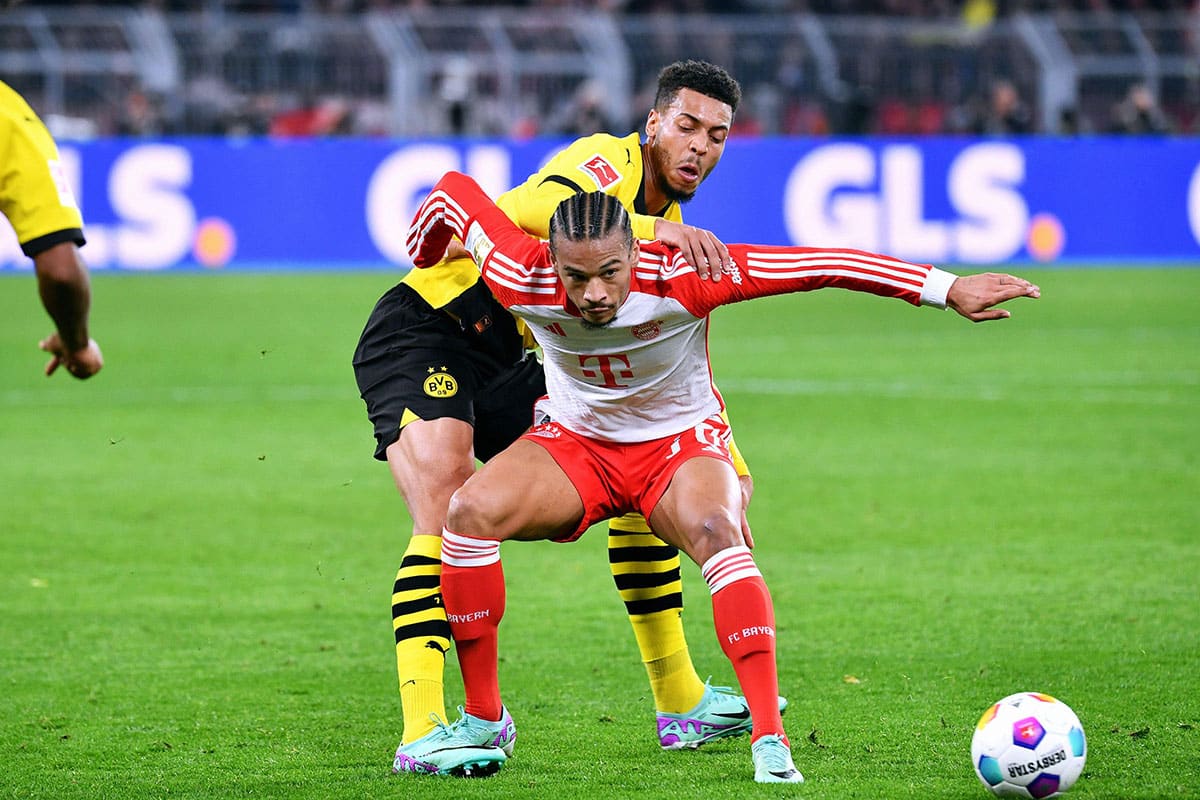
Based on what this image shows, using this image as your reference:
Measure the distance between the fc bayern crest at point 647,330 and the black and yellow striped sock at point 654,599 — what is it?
729 mm

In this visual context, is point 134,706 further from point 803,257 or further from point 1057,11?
point 1057,11

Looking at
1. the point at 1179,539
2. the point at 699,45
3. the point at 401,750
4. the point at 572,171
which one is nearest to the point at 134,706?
the point at 401,750

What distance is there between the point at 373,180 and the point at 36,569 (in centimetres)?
1469

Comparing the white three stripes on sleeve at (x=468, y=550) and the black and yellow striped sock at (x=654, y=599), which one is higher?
the white three stripes on sleeve at (x=468, y=550)

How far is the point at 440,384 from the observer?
5.59 metres

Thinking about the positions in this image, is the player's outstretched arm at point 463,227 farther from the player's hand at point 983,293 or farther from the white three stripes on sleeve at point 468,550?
the player's hand at point 983,293

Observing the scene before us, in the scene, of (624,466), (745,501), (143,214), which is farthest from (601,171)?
(143,214)

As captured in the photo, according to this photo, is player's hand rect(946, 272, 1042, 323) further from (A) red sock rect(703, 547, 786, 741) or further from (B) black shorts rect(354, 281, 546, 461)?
(B) black shorts rect(354, 281, 546, 461)

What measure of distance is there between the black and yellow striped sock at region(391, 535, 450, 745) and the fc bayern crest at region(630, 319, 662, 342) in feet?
2.91

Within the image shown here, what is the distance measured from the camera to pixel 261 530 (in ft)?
28.5

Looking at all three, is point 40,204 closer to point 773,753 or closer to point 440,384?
point 440,384

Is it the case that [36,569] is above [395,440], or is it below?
below

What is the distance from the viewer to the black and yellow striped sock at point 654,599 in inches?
211

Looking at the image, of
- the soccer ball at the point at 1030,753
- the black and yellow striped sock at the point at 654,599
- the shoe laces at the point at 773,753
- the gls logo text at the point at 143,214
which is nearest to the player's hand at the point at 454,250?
the black and yellow striped sock at the point at 654,599
